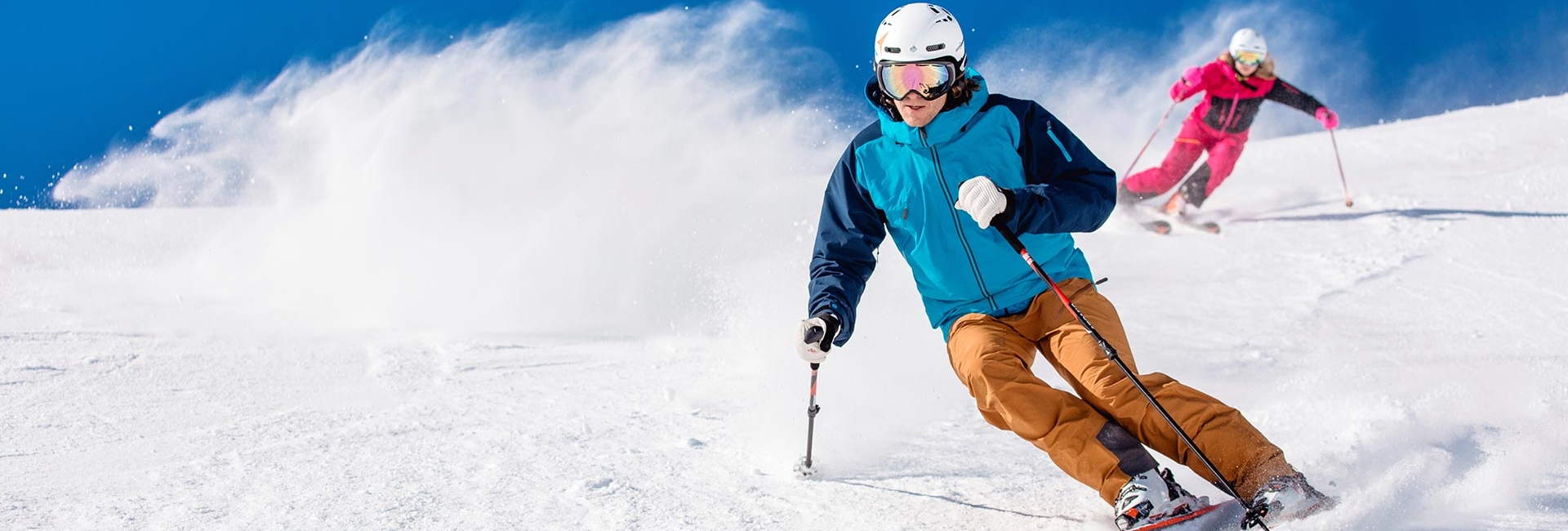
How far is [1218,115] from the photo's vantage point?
29.4 feet

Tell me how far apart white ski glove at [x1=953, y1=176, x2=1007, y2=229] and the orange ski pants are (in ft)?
1.21

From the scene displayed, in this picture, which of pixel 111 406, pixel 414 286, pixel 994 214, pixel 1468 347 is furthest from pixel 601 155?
pixel 994 214

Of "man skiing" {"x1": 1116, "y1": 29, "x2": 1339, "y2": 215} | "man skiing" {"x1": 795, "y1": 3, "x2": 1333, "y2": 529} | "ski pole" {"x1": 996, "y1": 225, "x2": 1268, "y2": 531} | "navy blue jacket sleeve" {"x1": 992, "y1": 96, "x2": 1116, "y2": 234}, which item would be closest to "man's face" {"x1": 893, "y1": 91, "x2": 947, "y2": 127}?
"man skiing" {"x1": 795, "y1": 3, "x2": 1333, "y2": 529}

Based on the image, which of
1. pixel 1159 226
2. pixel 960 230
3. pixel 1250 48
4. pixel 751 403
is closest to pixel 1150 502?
pixel 960 230

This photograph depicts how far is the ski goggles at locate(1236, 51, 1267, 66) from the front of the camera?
8703mm

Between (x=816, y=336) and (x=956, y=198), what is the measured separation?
544 mm

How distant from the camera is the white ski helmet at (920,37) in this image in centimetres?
303

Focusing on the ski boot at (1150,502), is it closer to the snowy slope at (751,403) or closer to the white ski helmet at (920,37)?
the snowy slope at (751,403)

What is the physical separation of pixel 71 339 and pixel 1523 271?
808 cm

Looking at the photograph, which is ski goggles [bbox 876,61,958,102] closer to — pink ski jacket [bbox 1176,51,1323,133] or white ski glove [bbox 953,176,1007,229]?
white ski glove [bbox 953,176,1007,229]

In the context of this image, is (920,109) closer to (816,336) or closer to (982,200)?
(982,200)

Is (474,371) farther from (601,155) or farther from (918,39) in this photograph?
(601,155)

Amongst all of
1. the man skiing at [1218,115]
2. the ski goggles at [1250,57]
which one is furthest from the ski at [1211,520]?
the ski goggles at [1250,57]

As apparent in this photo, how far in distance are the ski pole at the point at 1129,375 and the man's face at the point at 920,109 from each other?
36 cm
